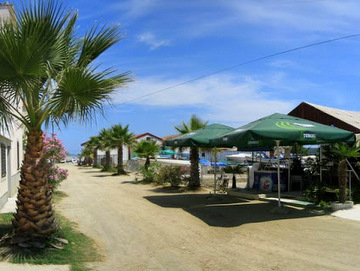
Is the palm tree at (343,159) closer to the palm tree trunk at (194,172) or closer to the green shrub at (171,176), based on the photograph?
the palm tree trunk at (194,172)

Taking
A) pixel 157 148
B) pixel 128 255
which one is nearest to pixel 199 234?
pixel 128 255

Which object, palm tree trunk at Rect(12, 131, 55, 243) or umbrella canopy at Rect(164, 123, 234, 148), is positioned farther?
umbrella canopy at Rect(164, 123, 234, 148)

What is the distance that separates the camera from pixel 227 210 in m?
12.1

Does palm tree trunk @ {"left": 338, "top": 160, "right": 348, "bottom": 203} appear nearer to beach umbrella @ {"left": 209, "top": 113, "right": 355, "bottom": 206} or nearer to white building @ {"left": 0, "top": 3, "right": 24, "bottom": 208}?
beach umbrella @ {"left": 209, "top": 113, "right": 355, "bottom": 206}

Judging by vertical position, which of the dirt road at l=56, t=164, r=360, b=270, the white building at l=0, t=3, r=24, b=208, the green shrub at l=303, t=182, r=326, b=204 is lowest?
the dirt road at l=56, t=164, r=360, b=270

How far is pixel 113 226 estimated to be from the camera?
9.84 m

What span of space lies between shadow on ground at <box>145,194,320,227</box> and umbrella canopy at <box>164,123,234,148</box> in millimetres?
2231

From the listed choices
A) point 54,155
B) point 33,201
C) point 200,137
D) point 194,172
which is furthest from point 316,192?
point 54,155

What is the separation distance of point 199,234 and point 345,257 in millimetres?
3140

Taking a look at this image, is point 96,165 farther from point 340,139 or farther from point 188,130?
point 340,139

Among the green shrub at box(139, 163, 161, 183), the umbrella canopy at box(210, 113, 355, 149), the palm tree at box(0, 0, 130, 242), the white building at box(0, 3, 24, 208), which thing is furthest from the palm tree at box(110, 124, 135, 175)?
the palm tree at box(0, 0, 130, 242)

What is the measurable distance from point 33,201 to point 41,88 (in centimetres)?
207

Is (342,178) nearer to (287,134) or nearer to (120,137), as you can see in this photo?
(287,134)

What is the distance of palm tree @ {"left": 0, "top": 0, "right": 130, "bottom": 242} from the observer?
20.8ft
